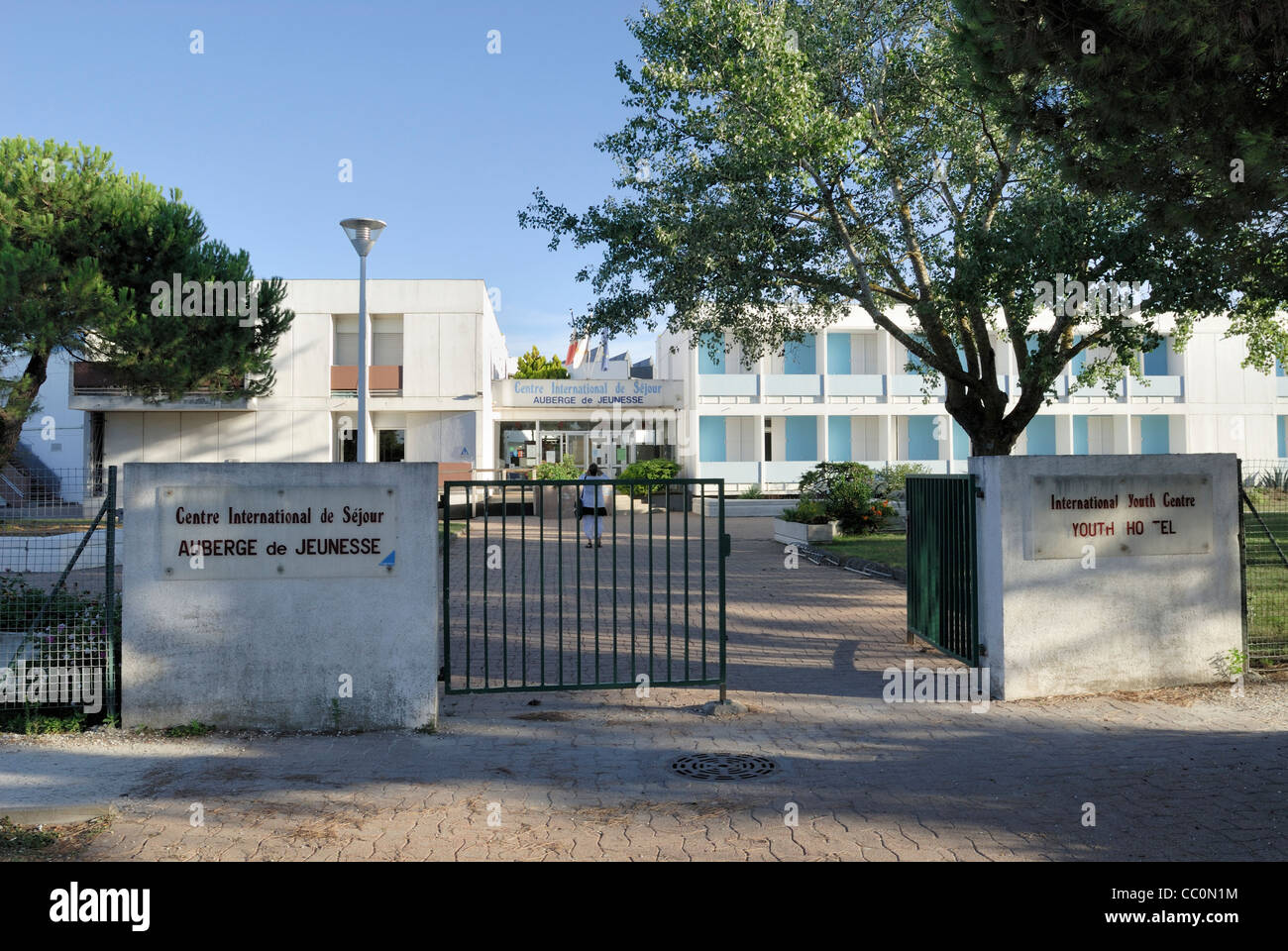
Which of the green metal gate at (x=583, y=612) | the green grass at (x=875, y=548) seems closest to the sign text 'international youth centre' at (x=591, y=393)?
the green metal gate at (x=583, y=612)

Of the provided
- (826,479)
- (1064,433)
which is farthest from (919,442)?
(826,479)

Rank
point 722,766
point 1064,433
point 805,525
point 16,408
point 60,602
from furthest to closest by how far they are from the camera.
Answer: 1. point 1064,433
2. point 16,408
3. point 805,525
4. point 60,602
5. point 722,766

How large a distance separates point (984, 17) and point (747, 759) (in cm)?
566

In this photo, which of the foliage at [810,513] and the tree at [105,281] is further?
the foliage at [810,513]

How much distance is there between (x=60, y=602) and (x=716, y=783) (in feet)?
16.8

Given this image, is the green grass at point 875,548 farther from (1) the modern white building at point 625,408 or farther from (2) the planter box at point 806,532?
(1) the modern white building at point 625,408

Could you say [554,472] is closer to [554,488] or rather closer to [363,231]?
[554,488]

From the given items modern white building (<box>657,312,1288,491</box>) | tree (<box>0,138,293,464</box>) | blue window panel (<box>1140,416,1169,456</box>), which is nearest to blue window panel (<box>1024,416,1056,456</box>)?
modern white building (<box>657,312,1288,491</box>)

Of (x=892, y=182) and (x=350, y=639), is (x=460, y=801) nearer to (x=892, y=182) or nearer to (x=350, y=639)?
(x=350, y=639)

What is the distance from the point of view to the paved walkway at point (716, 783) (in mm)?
4488

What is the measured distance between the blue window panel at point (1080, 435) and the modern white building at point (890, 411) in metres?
0.05

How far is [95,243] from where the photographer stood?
70.3ft

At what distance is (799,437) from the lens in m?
36.5

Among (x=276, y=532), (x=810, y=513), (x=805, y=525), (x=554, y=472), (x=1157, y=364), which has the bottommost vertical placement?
(x=805, y=525)
